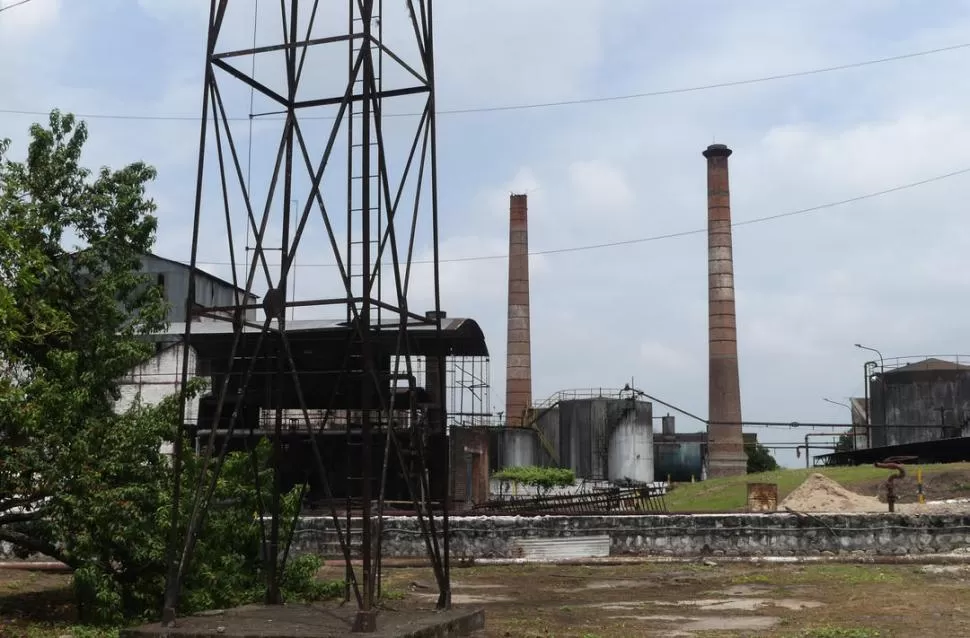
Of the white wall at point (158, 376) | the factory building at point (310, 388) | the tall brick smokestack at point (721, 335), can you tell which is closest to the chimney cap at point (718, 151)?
the tall brick smokestack at point (721, 335)

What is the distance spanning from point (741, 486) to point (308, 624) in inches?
1070

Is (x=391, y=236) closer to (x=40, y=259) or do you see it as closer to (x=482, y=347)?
(x=40, y=259)

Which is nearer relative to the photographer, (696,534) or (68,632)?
(68,632)

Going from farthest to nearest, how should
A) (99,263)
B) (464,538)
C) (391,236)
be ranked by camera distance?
(464,538), (99,263), (391,236)

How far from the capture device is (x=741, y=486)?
3459 cm

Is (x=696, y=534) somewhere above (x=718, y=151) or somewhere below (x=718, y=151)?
below

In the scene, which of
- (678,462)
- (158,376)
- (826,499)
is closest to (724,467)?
(678,462)

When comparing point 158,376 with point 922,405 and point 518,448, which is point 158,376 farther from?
point 922,405

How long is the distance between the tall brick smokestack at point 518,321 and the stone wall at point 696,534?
29250mm

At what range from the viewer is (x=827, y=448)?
51.9 metres

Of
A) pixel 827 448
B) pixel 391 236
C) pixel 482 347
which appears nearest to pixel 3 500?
pixel 391 236

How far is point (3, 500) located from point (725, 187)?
38666mm

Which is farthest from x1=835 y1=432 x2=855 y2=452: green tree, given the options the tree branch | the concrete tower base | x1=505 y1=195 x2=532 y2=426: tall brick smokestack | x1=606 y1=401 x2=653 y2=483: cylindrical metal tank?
the tree branch

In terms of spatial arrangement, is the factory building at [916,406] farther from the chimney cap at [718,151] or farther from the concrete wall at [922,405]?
the chimney cap at [718,151]
